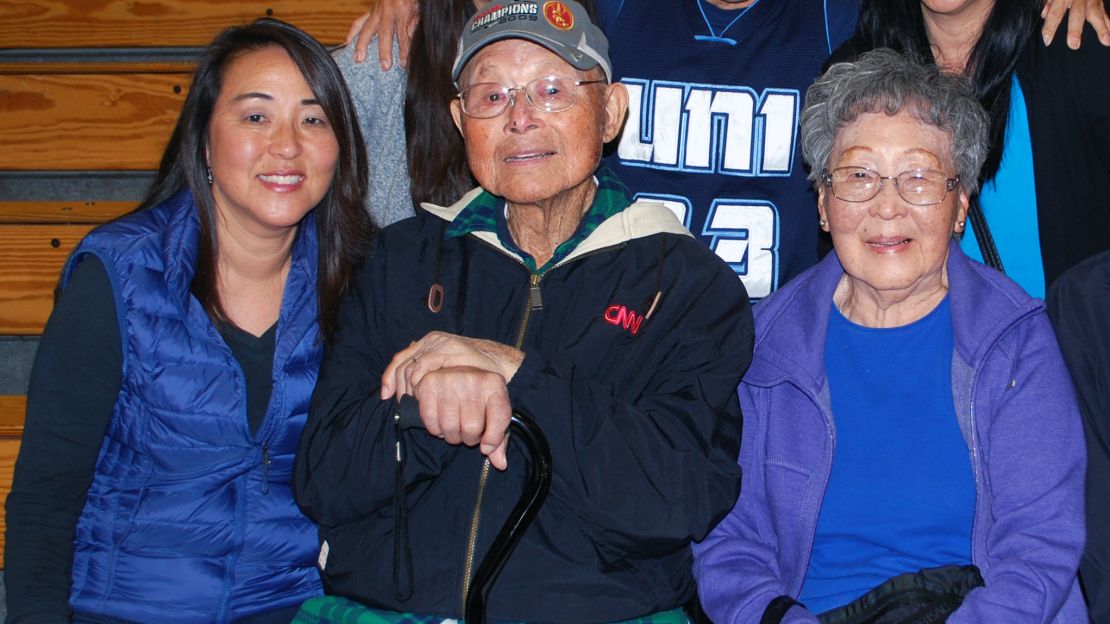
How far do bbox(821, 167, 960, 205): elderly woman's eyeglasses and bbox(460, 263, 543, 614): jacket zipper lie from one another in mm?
610

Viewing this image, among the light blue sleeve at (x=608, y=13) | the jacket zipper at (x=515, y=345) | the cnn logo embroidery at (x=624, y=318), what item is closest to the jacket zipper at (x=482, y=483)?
the jacket zipper at (x=515, y=345)

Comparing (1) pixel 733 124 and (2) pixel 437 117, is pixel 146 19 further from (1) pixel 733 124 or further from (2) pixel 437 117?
(1) pixel 733 124

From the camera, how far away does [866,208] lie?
1995 mm

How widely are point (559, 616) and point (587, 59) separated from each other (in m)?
1.01

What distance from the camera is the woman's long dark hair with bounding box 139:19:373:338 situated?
2152mm

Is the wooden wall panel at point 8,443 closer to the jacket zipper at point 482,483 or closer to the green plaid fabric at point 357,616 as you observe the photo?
the green plaid fabric at point 357,616

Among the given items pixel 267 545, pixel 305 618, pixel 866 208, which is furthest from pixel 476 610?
pixel 866 208

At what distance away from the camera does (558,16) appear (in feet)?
6.62

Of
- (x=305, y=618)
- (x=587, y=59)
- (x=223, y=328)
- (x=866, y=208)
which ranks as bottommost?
(x=305, y=618)

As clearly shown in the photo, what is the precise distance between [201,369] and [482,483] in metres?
0.60

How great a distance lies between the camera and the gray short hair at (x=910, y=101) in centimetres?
200

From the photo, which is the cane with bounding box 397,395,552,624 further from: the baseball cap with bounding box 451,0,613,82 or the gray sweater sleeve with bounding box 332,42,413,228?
the gray sweater sleeve with bounding box 332,42,413,228

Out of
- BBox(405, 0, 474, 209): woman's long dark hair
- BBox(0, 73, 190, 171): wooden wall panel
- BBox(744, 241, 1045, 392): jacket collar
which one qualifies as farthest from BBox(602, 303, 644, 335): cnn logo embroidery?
BBox(0, 73, 190, 171): wooden wall panel

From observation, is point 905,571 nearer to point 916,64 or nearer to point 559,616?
point 559,616
